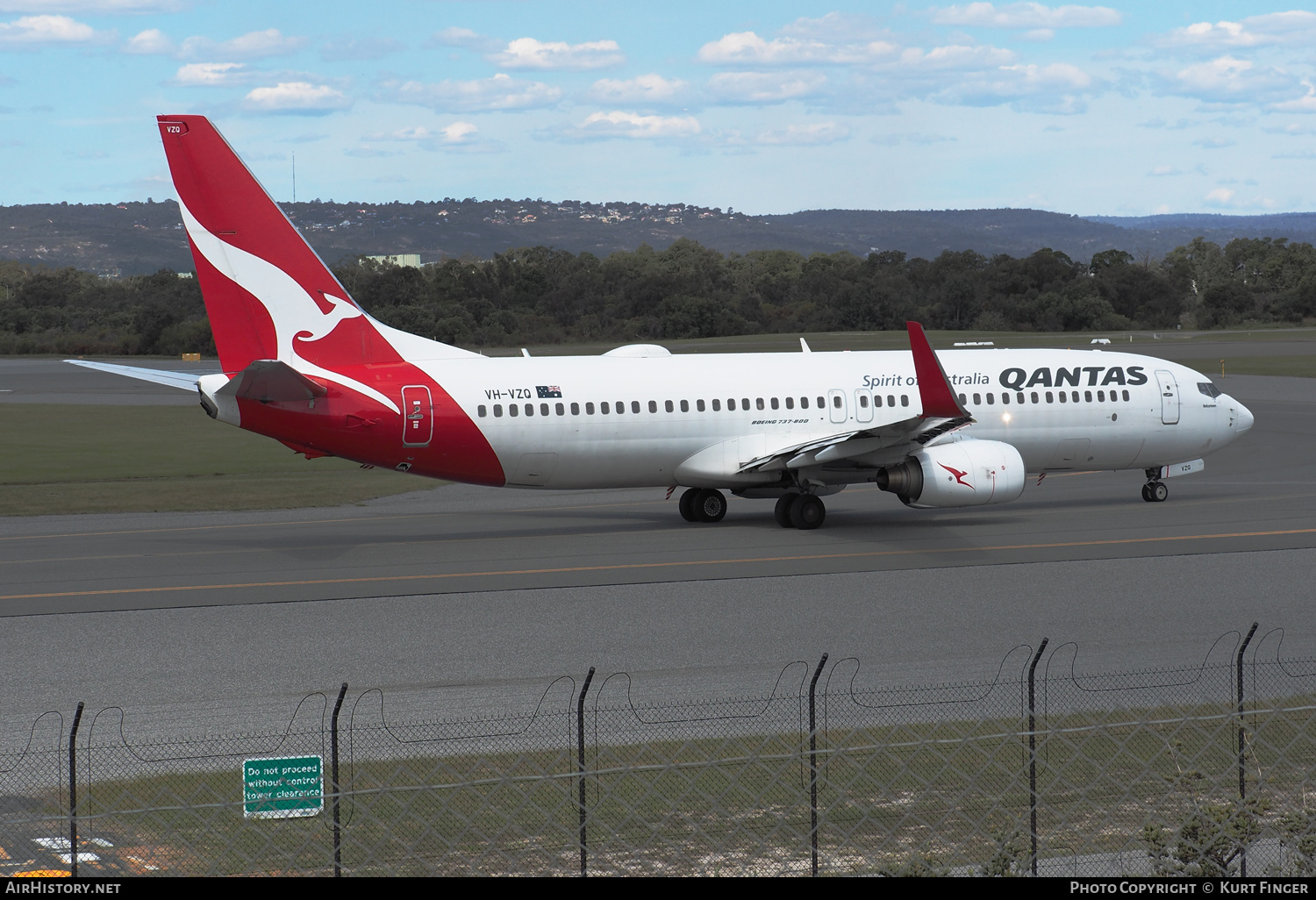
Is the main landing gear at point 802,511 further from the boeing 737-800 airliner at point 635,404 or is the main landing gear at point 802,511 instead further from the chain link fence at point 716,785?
the chain link fence at point 716,785

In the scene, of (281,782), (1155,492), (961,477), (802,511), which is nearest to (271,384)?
(802,511)

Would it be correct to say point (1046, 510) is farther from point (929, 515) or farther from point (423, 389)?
point (423, 389)

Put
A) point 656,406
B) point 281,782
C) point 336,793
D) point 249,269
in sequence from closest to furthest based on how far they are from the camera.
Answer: point 336,793 → point 281,782 → point 249,269 → point 656,406

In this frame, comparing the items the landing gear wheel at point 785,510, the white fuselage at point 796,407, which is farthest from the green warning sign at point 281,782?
the landing gear wheel at point 785,510

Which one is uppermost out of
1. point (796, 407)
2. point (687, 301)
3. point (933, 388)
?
point (687, 301)

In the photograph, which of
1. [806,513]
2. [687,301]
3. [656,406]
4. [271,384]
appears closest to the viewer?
[271,384]

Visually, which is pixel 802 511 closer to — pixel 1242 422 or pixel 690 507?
pixel 690 507

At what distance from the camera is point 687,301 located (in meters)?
131

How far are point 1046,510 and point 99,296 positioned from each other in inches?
5847

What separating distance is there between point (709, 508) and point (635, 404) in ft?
11.4

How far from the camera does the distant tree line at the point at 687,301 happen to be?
128500 millimetres

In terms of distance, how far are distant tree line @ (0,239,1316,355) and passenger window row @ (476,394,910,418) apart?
291 feet

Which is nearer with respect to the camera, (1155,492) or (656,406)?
(656,406)
